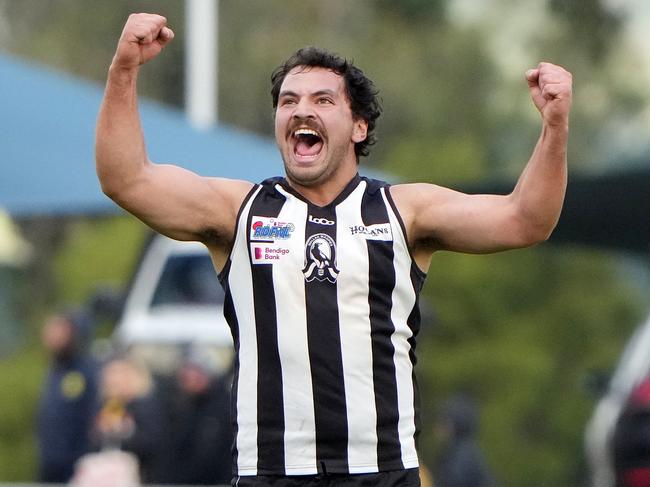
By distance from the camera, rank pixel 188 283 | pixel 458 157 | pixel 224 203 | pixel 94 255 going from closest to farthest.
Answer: pixel 224 203 → pixel 188 283 → pixel 94 255 → pixel 458 157

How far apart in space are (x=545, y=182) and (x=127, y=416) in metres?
6.59

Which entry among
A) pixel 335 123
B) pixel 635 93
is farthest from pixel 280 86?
pixel 635 93

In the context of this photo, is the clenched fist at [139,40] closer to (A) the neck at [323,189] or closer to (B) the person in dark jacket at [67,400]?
(A) the neck at [323,189]

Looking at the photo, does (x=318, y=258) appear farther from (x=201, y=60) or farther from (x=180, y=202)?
(x=201, y=60)

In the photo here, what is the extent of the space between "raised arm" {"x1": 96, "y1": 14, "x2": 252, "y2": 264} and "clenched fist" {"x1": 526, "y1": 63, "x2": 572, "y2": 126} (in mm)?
973

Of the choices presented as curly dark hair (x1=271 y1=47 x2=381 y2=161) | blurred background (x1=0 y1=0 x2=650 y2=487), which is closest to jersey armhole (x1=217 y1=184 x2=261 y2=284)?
curly dark hair (x1=271 y1=47 x2=381 y2=161)

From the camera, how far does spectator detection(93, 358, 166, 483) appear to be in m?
11.1

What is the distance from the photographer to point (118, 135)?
5066 millimetres

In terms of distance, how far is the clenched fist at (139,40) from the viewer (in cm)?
506

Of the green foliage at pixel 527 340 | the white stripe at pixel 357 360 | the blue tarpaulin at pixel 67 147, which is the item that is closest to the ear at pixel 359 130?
the white stripe at pixel 357 360

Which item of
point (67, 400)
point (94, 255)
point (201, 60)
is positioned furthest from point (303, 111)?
point (94, 255)

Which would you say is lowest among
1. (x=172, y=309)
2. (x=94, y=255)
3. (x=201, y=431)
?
(x=201, y=431)

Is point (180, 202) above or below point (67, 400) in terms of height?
above

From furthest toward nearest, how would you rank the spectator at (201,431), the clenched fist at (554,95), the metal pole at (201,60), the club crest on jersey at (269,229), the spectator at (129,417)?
the metal pole at (201,60) < the spectator at (201,431) < the spectator at (129,417) < the club crest on jersey at (269,229) < the clenched fist at (554,95)
